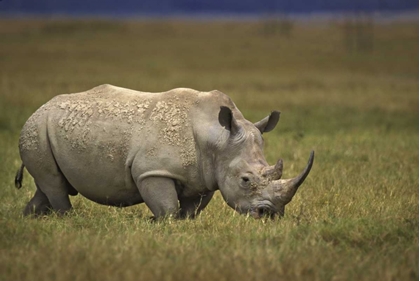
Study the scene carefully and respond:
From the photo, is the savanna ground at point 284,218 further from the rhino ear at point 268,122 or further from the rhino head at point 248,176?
the rhino ear at point 268,122

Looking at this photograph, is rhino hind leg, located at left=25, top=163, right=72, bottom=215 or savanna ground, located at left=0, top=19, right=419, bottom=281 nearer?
savanna ground, located at left=0, top=19, right=419, bottom=281

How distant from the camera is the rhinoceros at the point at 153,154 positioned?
24.8ft

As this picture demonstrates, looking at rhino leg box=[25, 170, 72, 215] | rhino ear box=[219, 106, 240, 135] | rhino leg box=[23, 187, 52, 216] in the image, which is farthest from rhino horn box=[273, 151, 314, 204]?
rhino leg box=[23, 187, 52, 216]

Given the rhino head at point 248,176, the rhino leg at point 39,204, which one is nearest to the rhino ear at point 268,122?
the rhino head at point 248,176

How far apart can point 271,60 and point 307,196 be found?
123ft

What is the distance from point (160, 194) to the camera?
7.62m

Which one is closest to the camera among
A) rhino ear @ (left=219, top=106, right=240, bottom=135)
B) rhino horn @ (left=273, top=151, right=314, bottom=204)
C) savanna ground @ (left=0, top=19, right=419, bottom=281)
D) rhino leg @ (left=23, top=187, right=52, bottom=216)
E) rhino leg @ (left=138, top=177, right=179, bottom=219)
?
savanna ground @ (left=0, top=19, right=419, bottom=281)

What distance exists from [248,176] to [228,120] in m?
0.53

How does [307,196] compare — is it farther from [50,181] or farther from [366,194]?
[50,181]

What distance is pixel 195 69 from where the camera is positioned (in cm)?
3928

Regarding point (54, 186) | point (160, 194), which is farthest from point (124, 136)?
point (54, 186)

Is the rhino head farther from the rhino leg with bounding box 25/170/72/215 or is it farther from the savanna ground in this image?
the rhino leg with bounding box 25/170/72/215

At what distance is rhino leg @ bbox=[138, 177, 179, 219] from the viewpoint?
7605 mm

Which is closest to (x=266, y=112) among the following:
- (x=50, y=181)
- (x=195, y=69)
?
(x=50, y=181)
